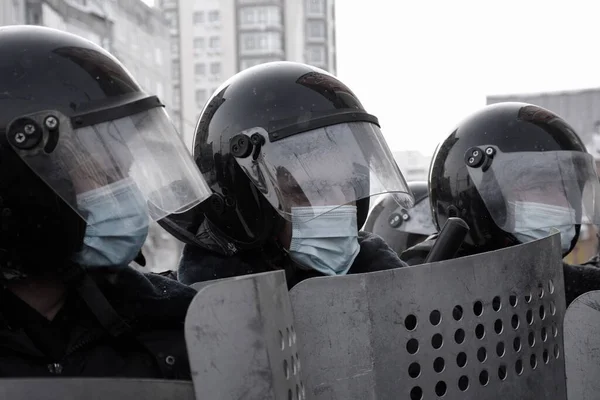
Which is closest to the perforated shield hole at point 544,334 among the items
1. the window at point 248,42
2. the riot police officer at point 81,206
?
the riot police officer at point 81,206

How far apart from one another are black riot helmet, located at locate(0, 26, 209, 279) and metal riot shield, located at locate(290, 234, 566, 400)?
1.75 ft

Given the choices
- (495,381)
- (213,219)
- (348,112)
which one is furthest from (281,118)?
(495,381)

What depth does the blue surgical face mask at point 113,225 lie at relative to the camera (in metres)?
1.68

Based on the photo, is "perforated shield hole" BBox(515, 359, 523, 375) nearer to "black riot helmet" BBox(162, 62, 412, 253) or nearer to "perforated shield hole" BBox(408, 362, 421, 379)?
"perforated shield hole" BBox(408, 362, 421, 379)

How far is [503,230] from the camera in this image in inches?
115

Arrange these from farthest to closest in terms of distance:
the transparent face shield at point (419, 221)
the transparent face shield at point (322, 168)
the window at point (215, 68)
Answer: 1. the window at point (215, 68)
2. the transparent face shield at point (419, 221)
3. the transparent face shield at point (322, 168)

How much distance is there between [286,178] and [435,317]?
91 cm

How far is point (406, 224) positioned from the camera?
4219 millimetres

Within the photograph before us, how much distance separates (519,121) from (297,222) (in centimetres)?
114

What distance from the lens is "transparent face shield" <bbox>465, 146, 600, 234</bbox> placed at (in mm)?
2920

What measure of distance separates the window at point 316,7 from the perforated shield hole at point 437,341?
43628mm

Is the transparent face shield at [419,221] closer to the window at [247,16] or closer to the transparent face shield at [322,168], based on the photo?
the transparent face shield at [322,168]

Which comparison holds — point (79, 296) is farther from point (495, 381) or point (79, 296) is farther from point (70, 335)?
point (495, 381)

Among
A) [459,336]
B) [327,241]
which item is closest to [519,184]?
[327,241]
